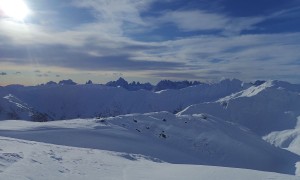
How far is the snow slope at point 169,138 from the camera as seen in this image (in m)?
46.7

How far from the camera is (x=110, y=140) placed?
160 feet

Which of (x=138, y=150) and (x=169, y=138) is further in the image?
(x=169, y=138)

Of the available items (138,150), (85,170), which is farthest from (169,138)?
(85,170)

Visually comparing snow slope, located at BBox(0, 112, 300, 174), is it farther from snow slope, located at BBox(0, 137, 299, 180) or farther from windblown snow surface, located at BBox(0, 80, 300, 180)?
snow slope, located at BBox(0, 137, 299, 180)

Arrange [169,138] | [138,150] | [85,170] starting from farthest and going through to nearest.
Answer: [169,138]
[138,150]
[85,170]

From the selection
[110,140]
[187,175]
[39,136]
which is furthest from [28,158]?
[110,140]

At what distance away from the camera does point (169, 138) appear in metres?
66.3

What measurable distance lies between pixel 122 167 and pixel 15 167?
7194 millimetres

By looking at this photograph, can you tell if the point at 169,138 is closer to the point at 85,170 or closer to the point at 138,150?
the point at 138,150

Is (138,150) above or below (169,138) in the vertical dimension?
above

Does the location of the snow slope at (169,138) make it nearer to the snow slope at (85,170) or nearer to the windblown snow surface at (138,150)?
the windblown snow surface at (138,150)

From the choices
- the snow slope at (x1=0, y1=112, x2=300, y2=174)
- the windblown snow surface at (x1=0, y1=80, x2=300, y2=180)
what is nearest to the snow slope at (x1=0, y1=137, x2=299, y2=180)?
the windblown snow surface at (x1=0, y1=80, x2=300, y2=180)

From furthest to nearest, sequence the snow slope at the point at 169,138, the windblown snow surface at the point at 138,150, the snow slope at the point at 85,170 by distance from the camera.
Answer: the snow slope at the point at 169,138, the windblown snow surface at the point at 138,150, the snow slope at the point at 85,170

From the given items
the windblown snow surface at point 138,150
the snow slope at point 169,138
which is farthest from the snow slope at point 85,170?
the snow slope at point 169,138
